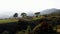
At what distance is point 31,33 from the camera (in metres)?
28.1

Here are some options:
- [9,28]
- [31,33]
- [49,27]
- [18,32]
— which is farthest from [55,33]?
[9,28]

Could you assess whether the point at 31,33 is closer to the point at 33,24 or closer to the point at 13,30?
the point at 13,30

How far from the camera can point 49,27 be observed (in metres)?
31.5

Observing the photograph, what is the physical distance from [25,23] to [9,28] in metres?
4.68

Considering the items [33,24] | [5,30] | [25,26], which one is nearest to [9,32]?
[5,30]

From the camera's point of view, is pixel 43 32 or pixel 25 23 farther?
pixel 25 23

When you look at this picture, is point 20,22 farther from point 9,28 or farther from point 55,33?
point 55,33

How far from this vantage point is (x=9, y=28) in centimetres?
3125

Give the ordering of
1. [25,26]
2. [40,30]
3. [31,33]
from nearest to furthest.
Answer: [31,33]
[40,30]
[25,26]

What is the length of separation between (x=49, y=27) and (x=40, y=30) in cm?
230

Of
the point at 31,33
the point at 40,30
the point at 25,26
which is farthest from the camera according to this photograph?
the point at 25,26

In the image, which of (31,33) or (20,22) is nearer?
(31,33)

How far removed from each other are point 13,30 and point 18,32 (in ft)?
4.62

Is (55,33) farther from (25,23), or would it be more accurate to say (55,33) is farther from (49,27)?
(25,23)
